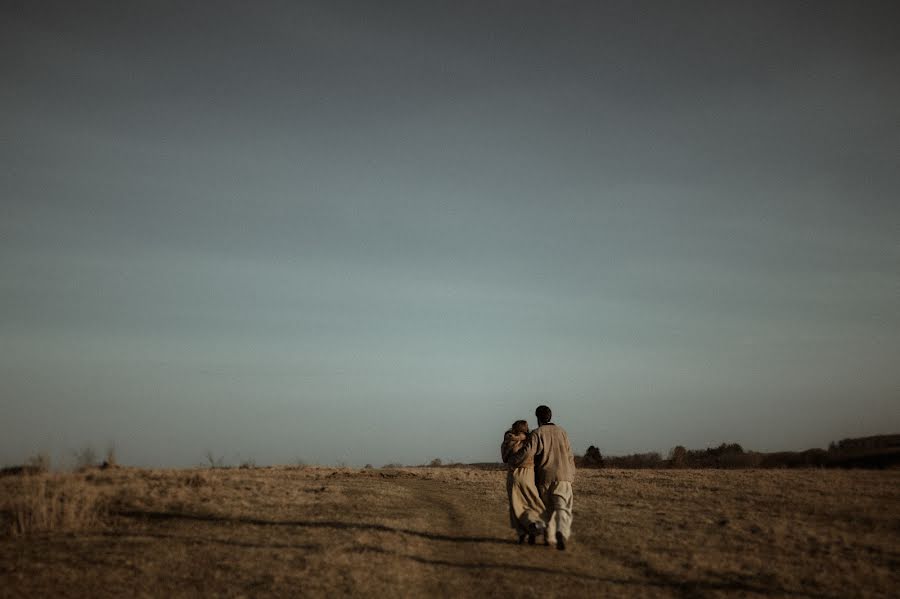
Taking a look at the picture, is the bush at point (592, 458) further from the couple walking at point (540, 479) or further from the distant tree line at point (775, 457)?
the couple walking at point (540, 479)

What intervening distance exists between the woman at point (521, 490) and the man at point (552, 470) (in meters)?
0.13

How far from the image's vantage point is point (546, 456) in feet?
43.3

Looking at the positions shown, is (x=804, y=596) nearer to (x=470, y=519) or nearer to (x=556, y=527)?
(x=556, y=527)

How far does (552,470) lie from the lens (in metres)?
13.0

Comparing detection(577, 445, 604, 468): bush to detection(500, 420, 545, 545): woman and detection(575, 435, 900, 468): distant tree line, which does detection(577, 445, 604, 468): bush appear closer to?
detection(575, 435, 900, 468): distant tree line

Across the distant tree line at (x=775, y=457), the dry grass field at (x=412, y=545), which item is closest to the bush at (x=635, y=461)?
the distant tree line at (x=775, y=457)

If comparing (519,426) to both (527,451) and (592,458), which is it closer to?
(527,451)

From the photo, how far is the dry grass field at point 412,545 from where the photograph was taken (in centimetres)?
941

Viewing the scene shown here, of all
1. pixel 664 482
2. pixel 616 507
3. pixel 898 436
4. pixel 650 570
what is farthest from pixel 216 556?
pixel 898 436

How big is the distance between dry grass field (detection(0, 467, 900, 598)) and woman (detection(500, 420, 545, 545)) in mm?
455

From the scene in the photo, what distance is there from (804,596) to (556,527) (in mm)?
4786

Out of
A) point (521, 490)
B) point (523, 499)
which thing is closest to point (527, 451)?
point (521, 490)

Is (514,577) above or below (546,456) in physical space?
below

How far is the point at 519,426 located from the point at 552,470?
3.78 ft
